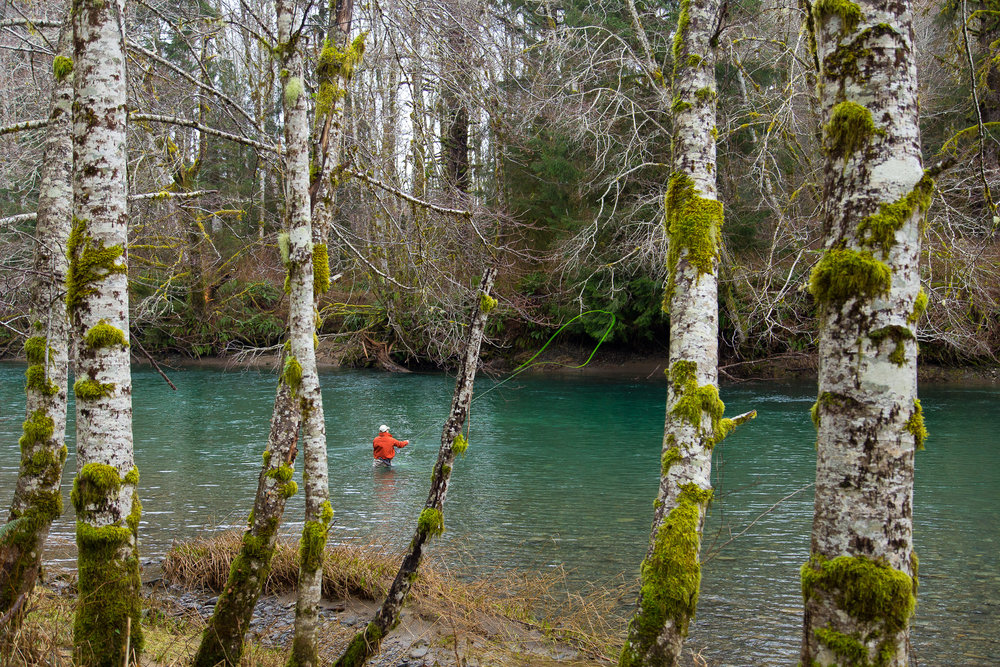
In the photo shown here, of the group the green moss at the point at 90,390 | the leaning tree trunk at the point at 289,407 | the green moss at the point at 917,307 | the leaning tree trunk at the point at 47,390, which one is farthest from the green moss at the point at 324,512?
the green moss at the point at 917,307

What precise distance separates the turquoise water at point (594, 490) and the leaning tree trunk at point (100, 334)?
10.4ft

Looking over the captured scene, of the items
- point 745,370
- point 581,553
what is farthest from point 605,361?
point 581,553

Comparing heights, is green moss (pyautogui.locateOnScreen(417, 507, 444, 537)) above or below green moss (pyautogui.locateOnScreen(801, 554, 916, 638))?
below

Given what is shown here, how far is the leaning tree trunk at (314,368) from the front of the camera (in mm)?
4277

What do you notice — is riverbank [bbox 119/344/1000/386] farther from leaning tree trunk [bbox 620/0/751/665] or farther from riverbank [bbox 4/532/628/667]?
leaning tree trunk [bbox 620/0/751/665]

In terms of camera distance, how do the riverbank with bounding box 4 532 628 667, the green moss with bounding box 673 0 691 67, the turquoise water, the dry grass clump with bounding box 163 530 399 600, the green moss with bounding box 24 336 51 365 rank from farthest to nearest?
1. the turquoise water
2. the dry grass clump with bounding box 163 530 399 600
3. the riverbank with bounding box 4 532 628 667
4. the green moss with bounding box 24 336 51 365
5. the green moss with bounding box 673 0 691 67

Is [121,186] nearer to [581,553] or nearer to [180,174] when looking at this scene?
[180,174]

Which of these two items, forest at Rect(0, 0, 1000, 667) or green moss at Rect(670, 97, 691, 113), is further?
green moss at Rect(670, 97, 691, 113)

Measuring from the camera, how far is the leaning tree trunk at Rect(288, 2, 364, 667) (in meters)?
4.28

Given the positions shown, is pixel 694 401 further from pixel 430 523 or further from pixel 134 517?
pixel 134 517

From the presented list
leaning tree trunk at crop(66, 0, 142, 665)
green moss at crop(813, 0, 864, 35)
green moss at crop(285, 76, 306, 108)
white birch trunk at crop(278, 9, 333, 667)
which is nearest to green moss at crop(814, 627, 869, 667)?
green moss at crop(813, 0, 864, 35)

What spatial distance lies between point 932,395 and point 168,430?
1831cm

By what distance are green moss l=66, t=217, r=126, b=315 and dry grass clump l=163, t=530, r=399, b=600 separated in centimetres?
366

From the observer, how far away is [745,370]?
23531mm
